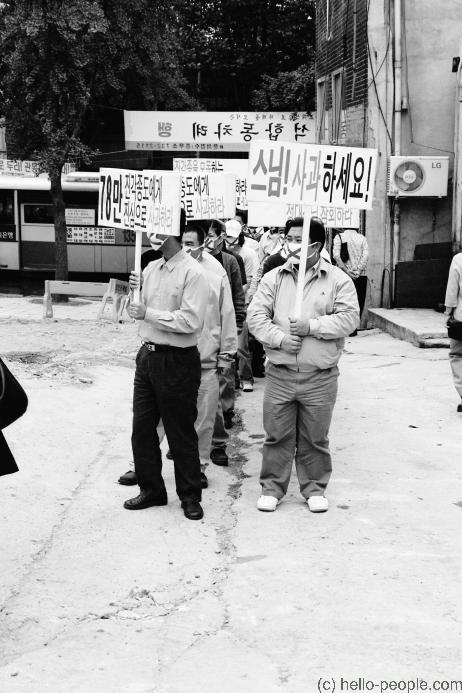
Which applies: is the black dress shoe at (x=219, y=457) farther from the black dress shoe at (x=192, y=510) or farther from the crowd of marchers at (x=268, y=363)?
the black dress shoe at (x=192, y=510)

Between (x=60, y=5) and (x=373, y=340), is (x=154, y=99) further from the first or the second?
(x=373, y=340)

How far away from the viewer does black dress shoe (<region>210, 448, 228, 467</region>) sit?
24.4ft

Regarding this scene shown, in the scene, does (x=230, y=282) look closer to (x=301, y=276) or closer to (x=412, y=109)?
(x=301, y=276)

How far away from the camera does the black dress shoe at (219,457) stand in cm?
744

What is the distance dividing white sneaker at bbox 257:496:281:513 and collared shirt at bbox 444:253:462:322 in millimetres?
3525

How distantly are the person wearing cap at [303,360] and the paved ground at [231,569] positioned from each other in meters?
0.25

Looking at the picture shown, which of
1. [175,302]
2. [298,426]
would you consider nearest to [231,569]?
[298,426]

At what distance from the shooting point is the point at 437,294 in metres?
16.0

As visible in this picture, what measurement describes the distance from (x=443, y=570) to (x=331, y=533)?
0.84 metres

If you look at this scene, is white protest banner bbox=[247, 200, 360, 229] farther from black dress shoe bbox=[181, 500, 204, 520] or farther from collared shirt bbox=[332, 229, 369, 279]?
black dress shoe bbox=[181, 500, 204, 520]

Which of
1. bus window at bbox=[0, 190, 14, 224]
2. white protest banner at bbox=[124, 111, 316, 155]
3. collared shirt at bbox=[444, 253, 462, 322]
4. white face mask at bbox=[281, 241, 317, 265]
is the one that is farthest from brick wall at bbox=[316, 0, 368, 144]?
white face mask at bbox=[281, 241, 317, 265]

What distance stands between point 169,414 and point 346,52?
1493 cm

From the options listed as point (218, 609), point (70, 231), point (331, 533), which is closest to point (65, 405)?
point (331, 533)

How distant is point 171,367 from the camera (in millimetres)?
5871
